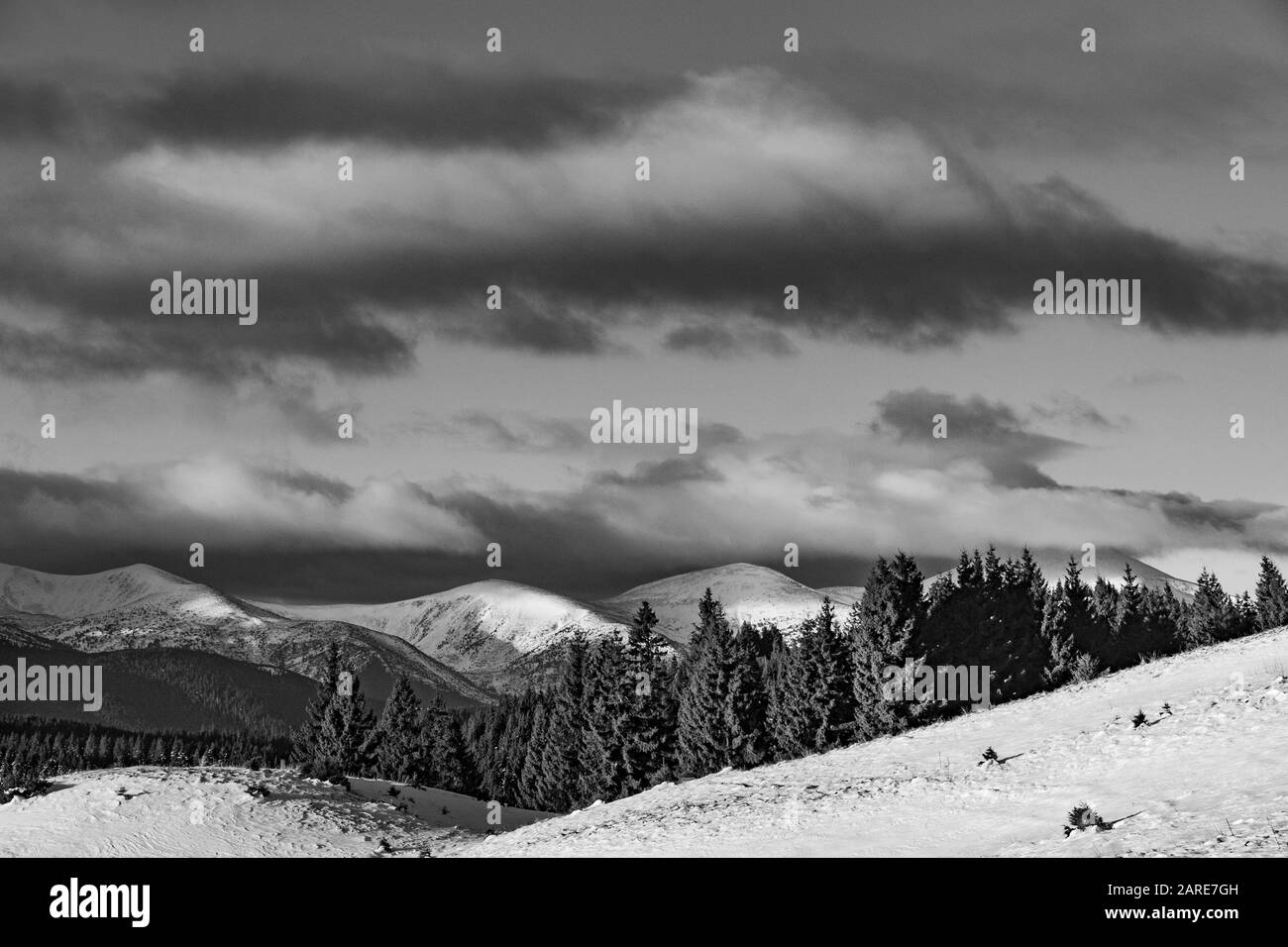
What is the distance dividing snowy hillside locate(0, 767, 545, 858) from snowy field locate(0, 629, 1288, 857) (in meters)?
0.09

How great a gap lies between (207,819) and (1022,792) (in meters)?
31.2

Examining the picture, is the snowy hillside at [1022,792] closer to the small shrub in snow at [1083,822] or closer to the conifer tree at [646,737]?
the small shrub in snow at [1083,822]

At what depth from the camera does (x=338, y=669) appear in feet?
337

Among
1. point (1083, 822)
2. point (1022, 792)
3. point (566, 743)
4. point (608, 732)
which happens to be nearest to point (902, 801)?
point (1022, 792)

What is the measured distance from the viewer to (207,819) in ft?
152

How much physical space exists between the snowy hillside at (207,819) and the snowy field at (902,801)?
0.09 meters

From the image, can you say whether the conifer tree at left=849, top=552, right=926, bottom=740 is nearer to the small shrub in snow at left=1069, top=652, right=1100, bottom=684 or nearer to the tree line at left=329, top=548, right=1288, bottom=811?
the tree line at left=329, top=548, right=1288, bottom=811

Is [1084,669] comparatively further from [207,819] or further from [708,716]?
[207,819]

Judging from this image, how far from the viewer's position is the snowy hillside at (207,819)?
4388 cm

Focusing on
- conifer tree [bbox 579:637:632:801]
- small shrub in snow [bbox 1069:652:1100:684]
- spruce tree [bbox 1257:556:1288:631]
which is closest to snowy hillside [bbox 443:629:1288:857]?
small shrub in snow [bbox 1069:652:1100:684]

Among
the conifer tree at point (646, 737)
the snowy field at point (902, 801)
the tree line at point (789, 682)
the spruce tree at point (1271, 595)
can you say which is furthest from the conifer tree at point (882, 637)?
the spruce tree at point (1271, 595)

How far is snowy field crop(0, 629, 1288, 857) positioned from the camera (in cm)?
3105
